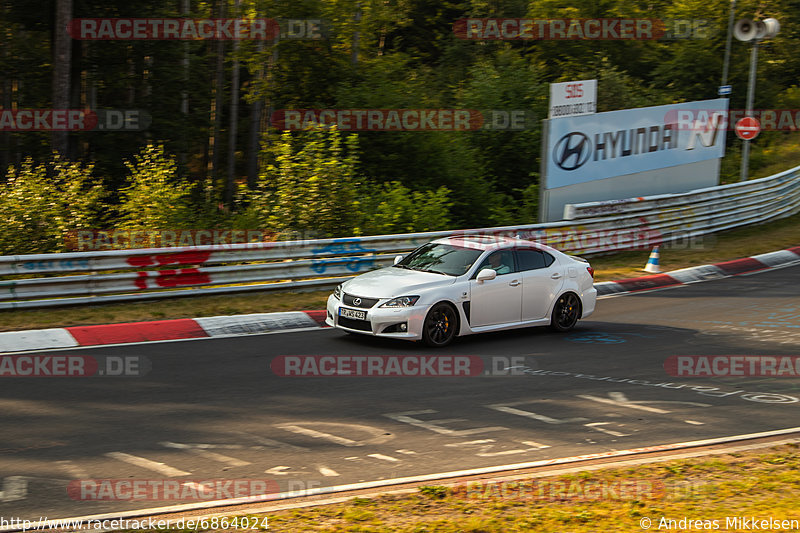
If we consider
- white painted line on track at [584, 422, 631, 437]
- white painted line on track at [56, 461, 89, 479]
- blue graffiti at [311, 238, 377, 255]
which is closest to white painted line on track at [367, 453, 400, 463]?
white painted line on track at [584, 422, 631, 437]

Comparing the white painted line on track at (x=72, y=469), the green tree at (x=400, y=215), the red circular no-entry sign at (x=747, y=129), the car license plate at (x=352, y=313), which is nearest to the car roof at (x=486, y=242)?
the car license plate at (x=352, y=313)

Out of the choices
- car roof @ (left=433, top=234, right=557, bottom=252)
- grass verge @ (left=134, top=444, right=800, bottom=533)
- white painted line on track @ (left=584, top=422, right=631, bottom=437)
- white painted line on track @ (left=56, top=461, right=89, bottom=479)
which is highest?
car roof @ (left=433, top=234, right=557, bottom=252)

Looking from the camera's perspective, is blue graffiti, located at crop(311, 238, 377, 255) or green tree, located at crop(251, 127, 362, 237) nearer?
blue graffiti, located at crop(311, 238, 377, 255)

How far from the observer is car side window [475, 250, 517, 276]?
40.4ft

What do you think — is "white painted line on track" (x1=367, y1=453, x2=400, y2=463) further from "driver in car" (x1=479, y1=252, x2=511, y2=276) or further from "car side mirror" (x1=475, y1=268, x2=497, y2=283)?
"driver in car" (x1=479, y1=252, x2=511, y2=276)

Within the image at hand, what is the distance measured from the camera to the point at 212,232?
17812 millimetres

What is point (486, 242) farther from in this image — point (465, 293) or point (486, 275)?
point (465, 293)

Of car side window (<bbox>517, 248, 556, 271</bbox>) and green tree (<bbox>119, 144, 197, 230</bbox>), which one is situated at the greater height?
green tree (<bbox>119, 144, 197, 230</bbox>)

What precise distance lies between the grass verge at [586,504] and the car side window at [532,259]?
5.97 m

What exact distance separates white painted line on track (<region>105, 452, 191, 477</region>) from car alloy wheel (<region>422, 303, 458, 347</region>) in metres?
5.15

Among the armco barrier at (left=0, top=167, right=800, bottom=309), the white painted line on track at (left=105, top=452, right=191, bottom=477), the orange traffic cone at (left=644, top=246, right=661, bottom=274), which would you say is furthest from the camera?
the orange traffic cone at (left=644, top=246, right=661, bottom=274)

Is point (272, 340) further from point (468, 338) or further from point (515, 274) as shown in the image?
point (515, 274)

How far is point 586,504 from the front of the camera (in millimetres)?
5953

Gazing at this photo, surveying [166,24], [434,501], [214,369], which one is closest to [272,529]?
[434,501]
